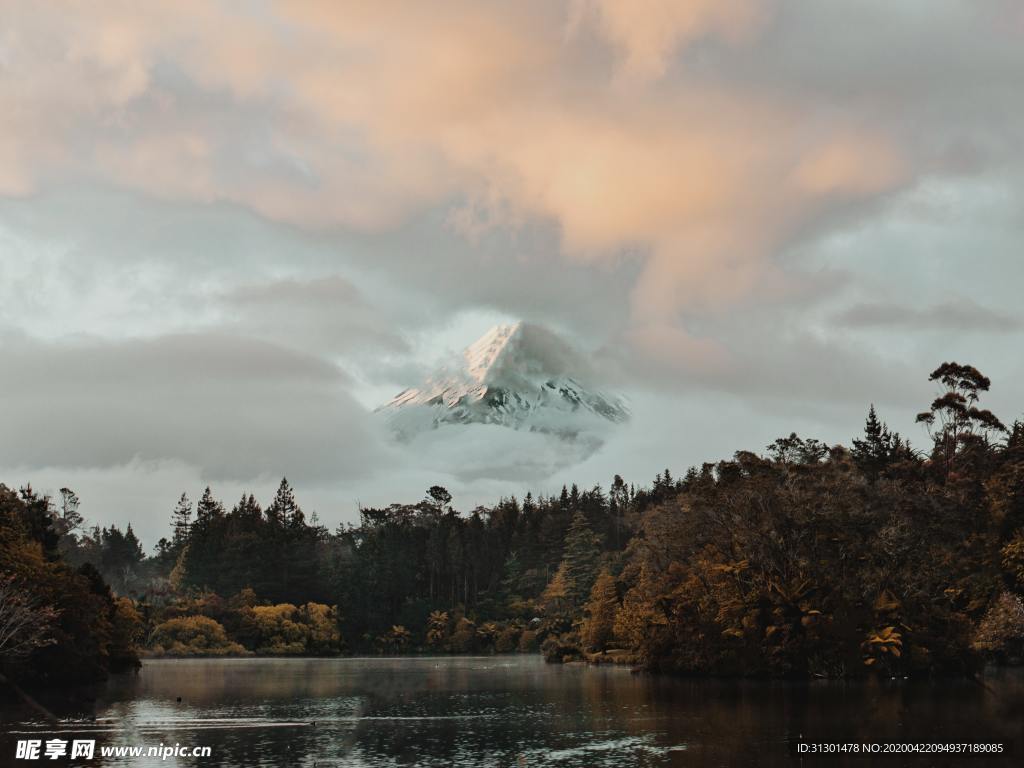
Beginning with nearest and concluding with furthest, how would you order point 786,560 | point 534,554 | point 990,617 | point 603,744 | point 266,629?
point 603,744 < point 990,617 < point 786,560 < point 266,629 < point 534,554

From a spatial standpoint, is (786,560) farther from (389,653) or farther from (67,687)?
(389,653)

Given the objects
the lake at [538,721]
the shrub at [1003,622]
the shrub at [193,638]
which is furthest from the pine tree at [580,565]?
the shrub at [1003,622]

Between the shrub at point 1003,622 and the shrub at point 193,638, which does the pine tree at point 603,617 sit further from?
the shrub at point 193,638

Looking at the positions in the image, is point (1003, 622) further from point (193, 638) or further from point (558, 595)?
point (193, 638)

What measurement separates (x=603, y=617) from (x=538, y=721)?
66954 mm

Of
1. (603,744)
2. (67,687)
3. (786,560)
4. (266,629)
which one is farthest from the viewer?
(266,629)

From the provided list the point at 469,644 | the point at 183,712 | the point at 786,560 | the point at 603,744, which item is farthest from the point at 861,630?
the point at 469,644

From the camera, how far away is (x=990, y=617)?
64.0 meters

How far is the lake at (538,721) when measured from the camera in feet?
129

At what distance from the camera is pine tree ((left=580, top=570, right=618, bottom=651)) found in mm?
116938

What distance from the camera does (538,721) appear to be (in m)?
52.0

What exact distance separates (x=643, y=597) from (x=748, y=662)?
1641 centimetres

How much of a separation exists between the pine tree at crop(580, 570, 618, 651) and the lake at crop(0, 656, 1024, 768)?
33889 mm

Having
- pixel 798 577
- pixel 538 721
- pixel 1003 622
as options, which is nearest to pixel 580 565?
pixel 798 577
